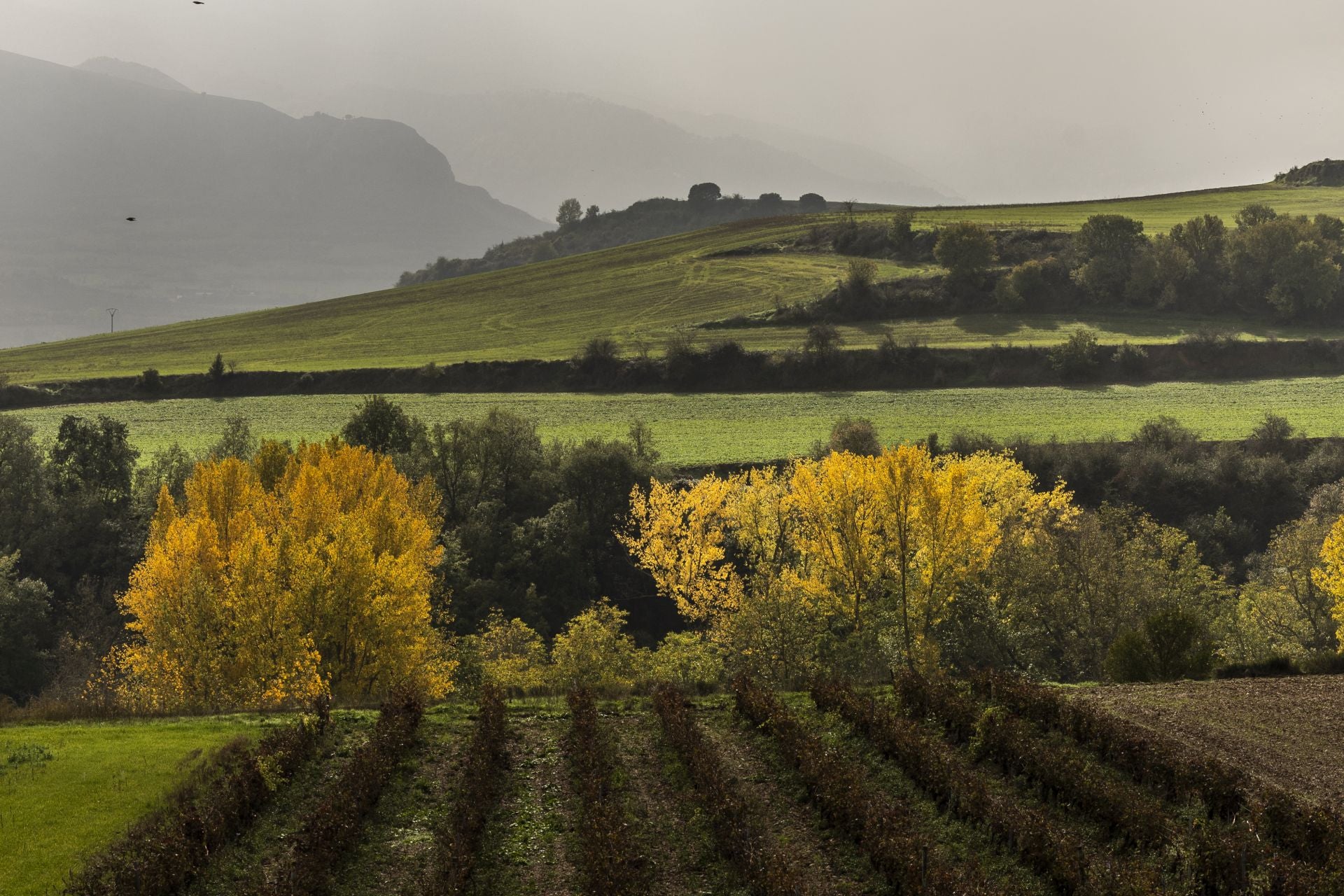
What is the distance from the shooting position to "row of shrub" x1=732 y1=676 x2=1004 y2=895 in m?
20.5

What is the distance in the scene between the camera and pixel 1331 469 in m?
75.6

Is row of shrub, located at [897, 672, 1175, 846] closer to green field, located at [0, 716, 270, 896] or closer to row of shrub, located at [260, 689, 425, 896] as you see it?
row of shrub, located at [260, 689, 425, 896]

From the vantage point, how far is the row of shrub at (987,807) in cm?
2070

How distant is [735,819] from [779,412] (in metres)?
75.8

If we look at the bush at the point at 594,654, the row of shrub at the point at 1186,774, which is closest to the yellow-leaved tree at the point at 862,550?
the bush at the point at 594,654

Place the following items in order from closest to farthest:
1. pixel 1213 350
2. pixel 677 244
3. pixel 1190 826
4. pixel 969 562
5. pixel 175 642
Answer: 1. pixel 1190 826
2. pixel 175 642
3. pixel 969 562
4. pixel 1213 350
5. pixel 677 244

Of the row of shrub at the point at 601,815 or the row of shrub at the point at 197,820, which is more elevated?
the row of shrub at the point at 197,820

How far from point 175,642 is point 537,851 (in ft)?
104

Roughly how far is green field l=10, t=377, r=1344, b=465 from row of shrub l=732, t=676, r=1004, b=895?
54039 millimetres

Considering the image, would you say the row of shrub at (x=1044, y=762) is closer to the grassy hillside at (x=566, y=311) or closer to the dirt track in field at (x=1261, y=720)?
the dirt track in field at (x=1261, y=720)

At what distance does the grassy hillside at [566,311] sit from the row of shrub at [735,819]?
292 feet

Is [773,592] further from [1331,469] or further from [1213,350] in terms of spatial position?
[1213,350]

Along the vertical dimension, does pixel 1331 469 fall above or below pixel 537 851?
above

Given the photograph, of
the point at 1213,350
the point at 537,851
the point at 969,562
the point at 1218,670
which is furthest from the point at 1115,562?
the point at 1213,350
